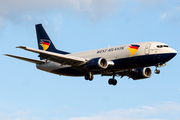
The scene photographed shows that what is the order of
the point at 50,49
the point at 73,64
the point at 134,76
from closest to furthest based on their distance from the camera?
the point at 73,64 → the point at 134,76 → the point at 50,49

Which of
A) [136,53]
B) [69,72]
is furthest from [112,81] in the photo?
[136,53]

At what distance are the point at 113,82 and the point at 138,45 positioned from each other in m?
8.77

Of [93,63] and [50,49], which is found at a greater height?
[50,49]

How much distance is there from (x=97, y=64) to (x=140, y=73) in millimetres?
9343

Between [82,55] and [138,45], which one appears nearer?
[138,45]

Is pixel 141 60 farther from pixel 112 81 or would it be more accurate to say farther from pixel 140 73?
pixel 112 81

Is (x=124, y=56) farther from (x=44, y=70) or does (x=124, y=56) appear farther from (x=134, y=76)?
(x=44, y=70)

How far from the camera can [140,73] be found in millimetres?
51406

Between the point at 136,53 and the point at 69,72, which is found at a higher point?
the point at 136,53

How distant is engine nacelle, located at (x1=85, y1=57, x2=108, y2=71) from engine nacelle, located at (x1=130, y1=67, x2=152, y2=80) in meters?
7.28

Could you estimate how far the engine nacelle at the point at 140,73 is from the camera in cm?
5125

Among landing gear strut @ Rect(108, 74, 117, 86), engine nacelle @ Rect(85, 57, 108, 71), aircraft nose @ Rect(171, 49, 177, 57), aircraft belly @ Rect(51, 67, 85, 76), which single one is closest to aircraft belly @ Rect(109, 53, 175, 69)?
aircraft nose @ Rect(171, 49, 177, 57)

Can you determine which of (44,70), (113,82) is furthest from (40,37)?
(113,82)

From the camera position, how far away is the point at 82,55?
164ft
